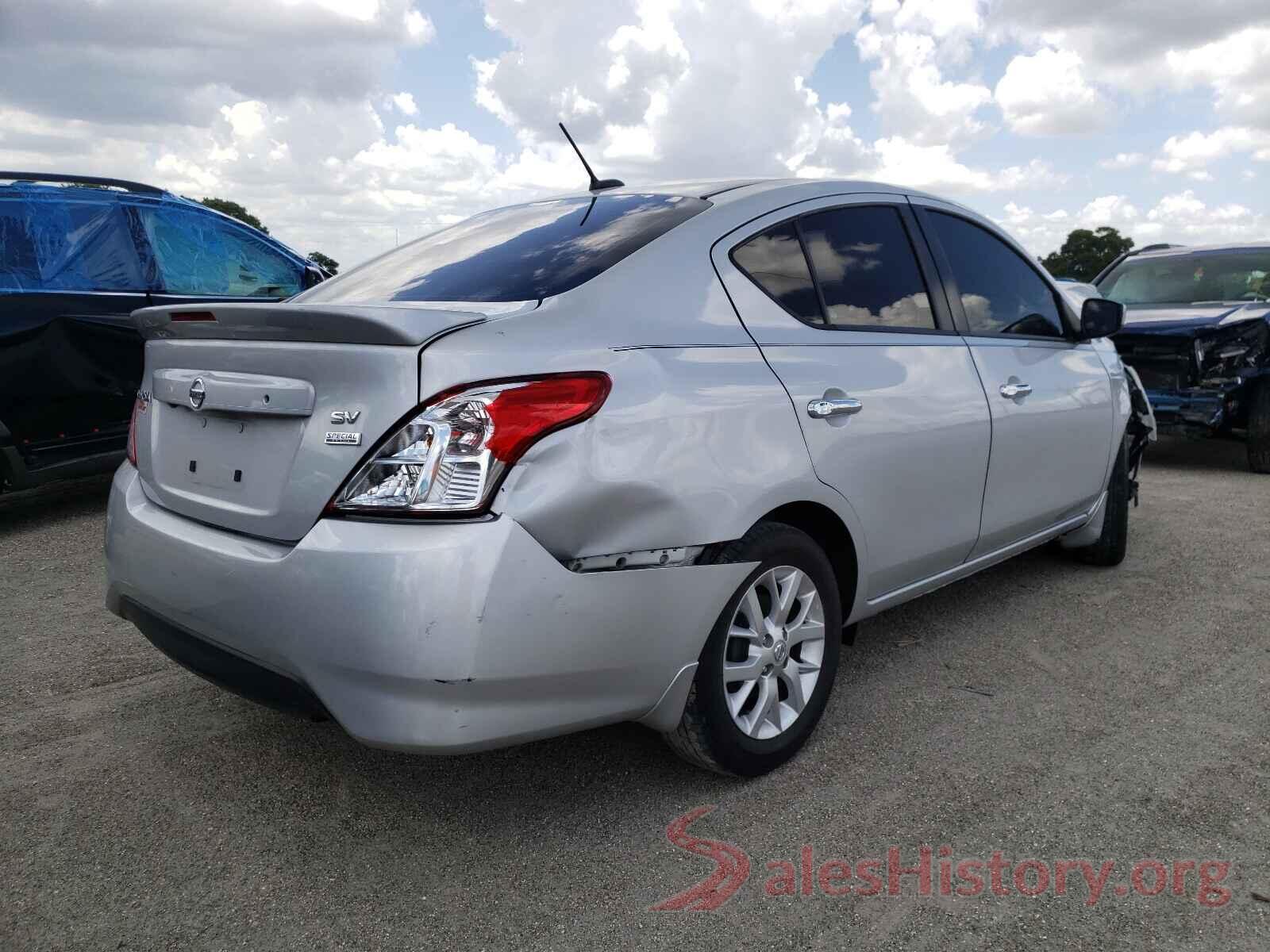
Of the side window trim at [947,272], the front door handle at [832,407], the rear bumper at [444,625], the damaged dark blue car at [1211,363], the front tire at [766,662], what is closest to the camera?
the rear bumper at [444,625]

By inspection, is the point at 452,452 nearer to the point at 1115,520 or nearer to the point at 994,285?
the point at 994,285

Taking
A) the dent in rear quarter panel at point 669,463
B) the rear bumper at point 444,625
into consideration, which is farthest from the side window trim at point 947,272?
the rear bumper at point 444,625

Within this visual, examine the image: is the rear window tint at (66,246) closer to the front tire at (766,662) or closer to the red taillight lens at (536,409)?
the red taillight lens at (536,409)

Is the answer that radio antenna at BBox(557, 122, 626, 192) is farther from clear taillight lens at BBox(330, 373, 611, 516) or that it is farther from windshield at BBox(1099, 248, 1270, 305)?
windshield at BBox(1099, 248, 1270, 305)

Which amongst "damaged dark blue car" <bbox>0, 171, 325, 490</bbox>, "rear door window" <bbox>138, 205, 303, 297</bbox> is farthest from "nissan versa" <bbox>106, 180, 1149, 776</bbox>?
"rear door window" <bbox>138, 205, 303, 297</bbox>

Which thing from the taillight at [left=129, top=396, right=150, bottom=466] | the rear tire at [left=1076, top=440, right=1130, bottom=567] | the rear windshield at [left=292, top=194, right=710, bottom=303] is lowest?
the rear tire at [left=1076, top=440, right=1130, bottom=567]

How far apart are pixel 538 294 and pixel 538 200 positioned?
1.10m

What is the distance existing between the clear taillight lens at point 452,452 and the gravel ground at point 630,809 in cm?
90

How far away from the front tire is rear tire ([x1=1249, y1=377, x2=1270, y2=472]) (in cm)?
611

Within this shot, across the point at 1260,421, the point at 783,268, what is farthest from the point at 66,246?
the point at 1260,421

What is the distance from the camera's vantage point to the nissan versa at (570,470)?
2057mm

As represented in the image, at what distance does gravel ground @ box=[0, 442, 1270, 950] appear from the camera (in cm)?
213

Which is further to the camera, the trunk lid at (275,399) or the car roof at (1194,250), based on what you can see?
the car roof at (1194,250)

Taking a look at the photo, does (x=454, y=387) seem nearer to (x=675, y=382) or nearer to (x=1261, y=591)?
(x=675, y=382)
